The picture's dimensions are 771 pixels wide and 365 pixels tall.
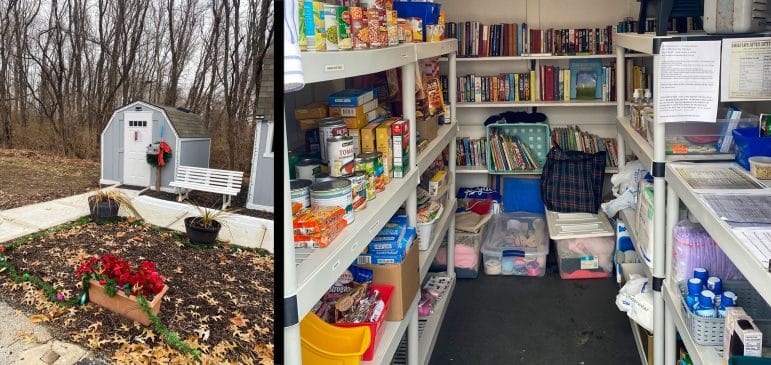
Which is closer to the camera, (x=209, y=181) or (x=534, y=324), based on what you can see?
(x=209, y=181)

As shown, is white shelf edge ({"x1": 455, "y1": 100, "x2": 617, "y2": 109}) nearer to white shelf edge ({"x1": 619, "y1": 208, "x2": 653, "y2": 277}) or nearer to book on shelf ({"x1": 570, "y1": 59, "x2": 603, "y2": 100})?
book on shelf ({"x1": 570, "y1": 59, "x2": 603, "y2": 100})

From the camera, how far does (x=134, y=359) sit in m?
1.08

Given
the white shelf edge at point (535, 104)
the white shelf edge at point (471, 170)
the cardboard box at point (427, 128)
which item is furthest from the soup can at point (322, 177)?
the white shelf edge at point (471, 170)

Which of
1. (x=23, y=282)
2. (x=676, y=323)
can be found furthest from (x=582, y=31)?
(x=23, y=282)

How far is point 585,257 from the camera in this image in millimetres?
4473

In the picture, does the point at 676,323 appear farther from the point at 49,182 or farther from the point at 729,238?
the point at 49,182

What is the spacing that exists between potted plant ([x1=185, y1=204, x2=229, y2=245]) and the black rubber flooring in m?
2.31

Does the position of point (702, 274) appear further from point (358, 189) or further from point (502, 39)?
point (502, 39)

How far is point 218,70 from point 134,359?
19.0 inches

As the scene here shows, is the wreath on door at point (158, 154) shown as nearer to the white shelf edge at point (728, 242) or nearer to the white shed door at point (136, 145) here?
the white shed door at point (136, 145)

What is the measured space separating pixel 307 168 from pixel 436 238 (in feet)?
4.35

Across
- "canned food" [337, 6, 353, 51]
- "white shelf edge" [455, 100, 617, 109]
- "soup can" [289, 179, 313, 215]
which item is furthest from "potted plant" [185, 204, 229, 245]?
"white shelf edge" [455, 100, 617, 109]

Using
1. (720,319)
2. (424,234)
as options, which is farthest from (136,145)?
(424,234)

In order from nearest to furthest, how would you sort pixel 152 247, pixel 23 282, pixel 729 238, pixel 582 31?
pixel 23 282 → pixel 152 247 → pixel 729 238 → pixel 582 31
